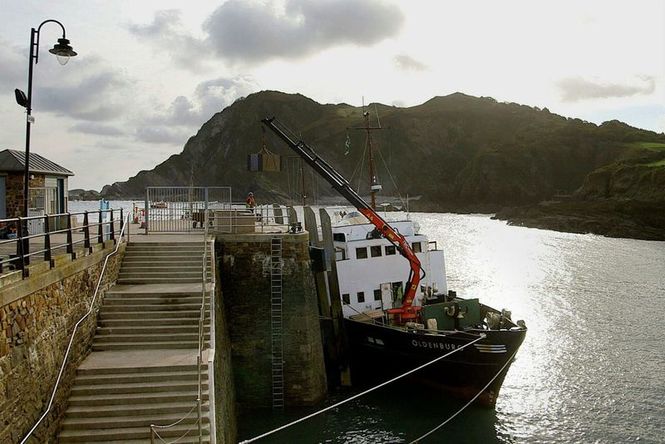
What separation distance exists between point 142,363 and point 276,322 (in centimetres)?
764

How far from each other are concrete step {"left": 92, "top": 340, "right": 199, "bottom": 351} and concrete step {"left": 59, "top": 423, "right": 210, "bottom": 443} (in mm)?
2900

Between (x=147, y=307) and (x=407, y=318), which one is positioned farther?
(x=407, y=318)

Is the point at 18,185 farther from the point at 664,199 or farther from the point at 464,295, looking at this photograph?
the point at 664,199

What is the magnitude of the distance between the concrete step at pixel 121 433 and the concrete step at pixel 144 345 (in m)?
2.90

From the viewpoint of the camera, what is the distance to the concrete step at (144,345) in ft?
44.5

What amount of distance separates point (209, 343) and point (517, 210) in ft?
374

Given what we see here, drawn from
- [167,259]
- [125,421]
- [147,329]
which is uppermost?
[167,259]

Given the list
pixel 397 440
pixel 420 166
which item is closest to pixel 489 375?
pixel 397 440

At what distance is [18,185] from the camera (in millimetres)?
18609

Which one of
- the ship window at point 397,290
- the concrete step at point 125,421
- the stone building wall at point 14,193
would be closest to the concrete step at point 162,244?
the stone building wall at point 14,193

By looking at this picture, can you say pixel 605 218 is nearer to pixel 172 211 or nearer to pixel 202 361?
pixel 172 211

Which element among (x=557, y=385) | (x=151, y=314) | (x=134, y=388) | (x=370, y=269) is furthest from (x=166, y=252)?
(x=557, y=385)

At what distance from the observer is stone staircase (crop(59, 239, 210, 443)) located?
1099 cm

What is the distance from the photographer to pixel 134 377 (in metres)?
12.0
